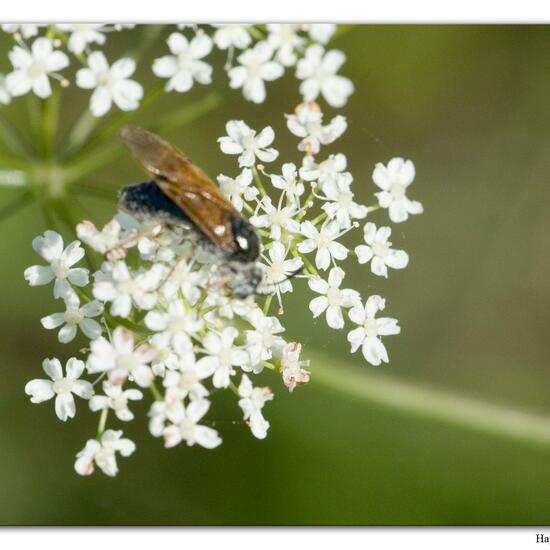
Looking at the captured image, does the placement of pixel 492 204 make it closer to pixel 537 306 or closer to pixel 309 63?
pixel 537 306

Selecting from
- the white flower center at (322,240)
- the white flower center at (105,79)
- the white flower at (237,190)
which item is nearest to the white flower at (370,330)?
the white flower center at (322,240)

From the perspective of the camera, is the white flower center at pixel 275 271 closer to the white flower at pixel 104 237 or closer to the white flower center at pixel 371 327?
the white flower center at pixel 371 327

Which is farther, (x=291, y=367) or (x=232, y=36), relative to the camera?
(x=232, y=36)

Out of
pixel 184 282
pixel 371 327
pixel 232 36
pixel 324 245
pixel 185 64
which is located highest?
pixel 232 36

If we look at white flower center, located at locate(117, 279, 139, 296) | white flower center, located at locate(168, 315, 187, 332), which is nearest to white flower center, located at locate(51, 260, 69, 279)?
white flower center, located at locate(117, 279, 139, 296)

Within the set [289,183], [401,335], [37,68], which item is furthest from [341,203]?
[401,335]

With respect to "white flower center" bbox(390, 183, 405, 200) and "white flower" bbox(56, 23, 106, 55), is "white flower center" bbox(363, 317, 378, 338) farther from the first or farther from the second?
"white flower" bbox(56, 23, 106, 55)

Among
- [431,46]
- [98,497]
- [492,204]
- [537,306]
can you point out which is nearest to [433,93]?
[431,46]

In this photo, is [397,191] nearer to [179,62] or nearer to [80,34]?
[179,62]
